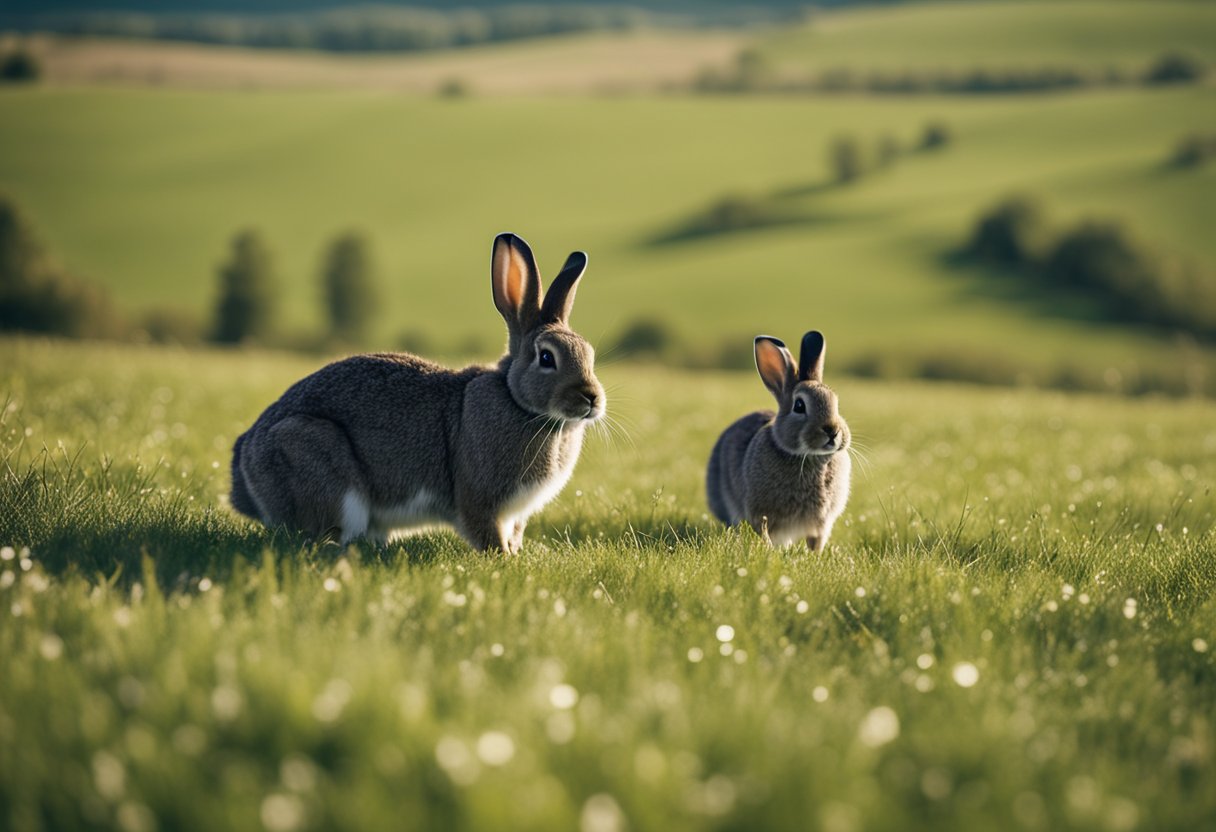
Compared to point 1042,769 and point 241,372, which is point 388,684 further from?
point 241,372

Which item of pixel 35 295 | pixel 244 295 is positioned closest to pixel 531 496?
pixel 35 295

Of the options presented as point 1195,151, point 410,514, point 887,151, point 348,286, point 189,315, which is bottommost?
point 348,286

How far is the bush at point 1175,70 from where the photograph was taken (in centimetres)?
10725

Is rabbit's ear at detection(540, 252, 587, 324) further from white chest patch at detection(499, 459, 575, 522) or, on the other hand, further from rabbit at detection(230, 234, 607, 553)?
white chest patch at detection(499, 459, 575, 522)

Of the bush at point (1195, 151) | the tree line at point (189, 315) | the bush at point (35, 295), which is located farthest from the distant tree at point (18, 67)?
the bush at point (1195, 151)

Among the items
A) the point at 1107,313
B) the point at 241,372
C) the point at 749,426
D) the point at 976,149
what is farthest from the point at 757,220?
the point at 749,426

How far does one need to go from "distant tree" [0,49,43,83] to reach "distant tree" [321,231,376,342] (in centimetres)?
4930

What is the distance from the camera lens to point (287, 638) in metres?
4.68

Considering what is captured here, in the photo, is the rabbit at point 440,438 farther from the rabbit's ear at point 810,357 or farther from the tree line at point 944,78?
the tree line at point 944,78

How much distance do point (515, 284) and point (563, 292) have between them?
0.34 m

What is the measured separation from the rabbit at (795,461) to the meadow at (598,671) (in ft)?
1.50

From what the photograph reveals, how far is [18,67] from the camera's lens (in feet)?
333

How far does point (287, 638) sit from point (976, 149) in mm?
109140

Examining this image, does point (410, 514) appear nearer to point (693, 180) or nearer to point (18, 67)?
point (693, 180)
